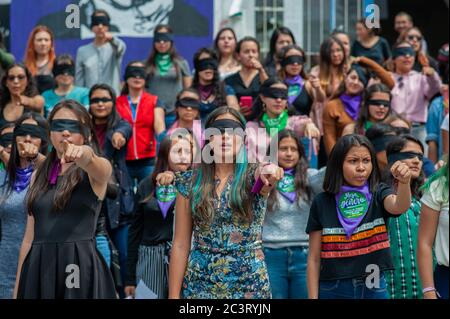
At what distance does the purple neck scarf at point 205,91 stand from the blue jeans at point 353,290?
3577 mm

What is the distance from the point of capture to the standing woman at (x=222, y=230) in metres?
5.59

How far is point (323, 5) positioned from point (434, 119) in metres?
2.89

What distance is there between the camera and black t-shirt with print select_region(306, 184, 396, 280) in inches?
246

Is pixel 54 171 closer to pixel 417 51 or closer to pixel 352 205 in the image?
pixel 352 205

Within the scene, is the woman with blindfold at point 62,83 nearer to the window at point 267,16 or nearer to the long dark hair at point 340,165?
the window at point 267,16

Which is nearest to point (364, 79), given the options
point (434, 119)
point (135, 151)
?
point (434, 119)

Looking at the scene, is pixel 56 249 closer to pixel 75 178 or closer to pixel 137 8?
pixel 75 178

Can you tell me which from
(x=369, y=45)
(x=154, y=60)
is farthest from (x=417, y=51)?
(x=154, y=60)

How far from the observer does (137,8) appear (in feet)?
37.3

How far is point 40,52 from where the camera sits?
10.4m

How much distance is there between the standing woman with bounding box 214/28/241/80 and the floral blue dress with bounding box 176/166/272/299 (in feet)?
15.6
